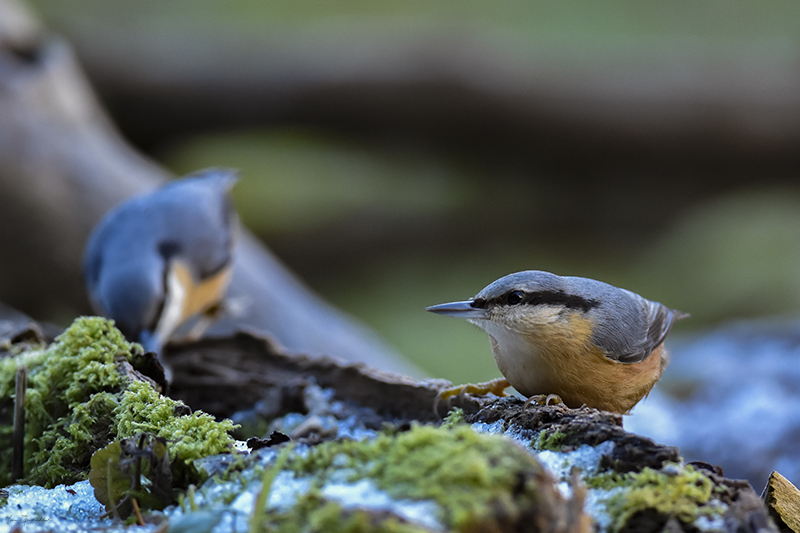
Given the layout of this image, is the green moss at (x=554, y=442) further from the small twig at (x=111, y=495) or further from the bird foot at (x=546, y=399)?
the small twig at (x=111, y=495)

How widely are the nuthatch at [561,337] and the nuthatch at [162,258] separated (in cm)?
133

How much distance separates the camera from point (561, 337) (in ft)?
5.66

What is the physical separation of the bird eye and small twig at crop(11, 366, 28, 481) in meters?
1.04

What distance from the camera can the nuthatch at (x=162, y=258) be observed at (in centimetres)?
291

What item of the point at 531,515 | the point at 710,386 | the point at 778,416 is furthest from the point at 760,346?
the point at 531,515

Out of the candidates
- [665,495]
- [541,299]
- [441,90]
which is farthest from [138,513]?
[441,90]

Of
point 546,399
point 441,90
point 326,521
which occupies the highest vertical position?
point 441,90

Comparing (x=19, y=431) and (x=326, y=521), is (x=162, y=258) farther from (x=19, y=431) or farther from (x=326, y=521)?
(x=326, y=521)

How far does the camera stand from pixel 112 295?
2.95 metres

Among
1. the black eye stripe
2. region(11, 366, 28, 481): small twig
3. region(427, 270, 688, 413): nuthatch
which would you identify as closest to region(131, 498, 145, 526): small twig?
region(11, 366, 28, 481): small twig

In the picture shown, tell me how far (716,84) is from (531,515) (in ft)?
20.7

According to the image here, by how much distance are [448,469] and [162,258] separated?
104 inches

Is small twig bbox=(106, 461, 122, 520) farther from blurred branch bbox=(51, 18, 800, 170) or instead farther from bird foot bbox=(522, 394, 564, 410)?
blurred branch bbox=(51, 18, 800, 170)

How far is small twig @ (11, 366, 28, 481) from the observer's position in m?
1.49
